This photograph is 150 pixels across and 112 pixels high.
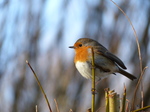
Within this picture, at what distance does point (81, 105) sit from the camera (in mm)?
3119

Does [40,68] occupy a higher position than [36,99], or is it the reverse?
[40,68]

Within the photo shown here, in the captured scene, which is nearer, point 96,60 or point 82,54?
point 96,60

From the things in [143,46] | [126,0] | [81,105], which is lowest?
[81,105]

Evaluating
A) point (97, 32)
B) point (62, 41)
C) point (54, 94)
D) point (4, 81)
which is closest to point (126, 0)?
point (97, 32)

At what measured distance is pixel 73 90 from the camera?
3203 millimetres

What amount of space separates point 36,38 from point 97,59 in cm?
163

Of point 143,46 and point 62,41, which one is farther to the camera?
point 62,41

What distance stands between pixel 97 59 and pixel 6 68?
1.62 m

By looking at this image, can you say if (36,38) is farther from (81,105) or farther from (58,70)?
(81,105)

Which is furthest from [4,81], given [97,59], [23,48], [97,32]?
[97,59]

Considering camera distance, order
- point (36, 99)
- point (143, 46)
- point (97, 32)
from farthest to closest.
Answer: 1. point (36, 99)
2. point (97, 32)
3. point (143, 46)

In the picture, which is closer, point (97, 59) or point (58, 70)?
point (97, 59)

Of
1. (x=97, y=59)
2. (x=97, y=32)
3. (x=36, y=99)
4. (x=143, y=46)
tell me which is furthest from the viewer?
(x=36, y=99)

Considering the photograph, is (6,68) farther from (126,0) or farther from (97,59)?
(97,59)
